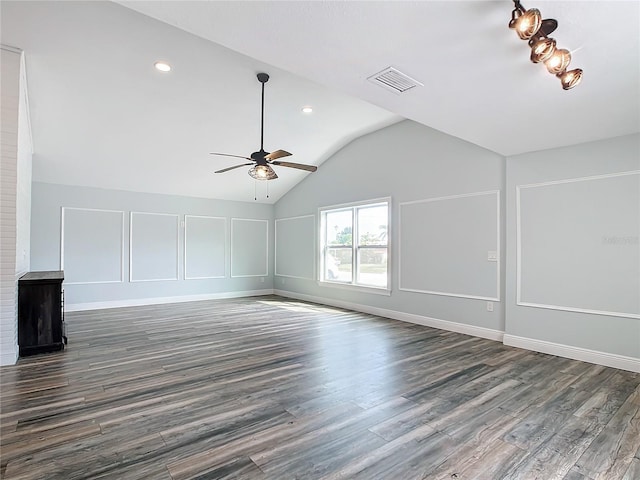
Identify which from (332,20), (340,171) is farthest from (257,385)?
(340,171)

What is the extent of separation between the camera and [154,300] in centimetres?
742

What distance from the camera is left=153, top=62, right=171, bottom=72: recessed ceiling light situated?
12.9 feet

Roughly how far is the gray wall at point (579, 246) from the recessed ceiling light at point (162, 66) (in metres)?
4.43

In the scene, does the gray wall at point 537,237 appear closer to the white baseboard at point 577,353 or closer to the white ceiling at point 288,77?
the white baseboard at point 577,353

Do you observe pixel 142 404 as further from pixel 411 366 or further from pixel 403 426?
pixel 411 366

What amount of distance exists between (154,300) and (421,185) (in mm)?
6046

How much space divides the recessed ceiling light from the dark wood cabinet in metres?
2.80

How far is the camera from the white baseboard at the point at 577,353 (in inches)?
136

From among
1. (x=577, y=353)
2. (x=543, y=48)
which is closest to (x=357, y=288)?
(x=577, y=353)

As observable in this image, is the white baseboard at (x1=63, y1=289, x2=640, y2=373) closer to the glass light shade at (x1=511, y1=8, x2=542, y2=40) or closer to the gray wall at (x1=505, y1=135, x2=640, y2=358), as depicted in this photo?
the gray wall at (x1=505, y1=135, x2=640, y2=358)

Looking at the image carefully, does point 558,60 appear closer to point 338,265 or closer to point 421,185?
point 421,185

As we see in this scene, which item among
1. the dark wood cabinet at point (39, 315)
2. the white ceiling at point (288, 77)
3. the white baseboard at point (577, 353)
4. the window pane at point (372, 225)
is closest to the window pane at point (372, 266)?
the window pane at point (372, 225)

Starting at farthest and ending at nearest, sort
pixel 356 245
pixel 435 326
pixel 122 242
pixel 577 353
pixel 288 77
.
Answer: pixel 122 242, pixel 356 245, pixel 435 326, pixel 288 77, pixel 577 353

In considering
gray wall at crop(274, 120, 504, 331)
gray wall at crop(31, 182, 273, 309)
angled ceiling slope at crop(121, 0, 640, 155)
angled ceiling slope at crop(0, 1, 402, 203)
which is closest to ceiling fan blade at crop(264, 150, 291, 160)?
angled ceiling slope at crop(0, 1, 402, 203)
